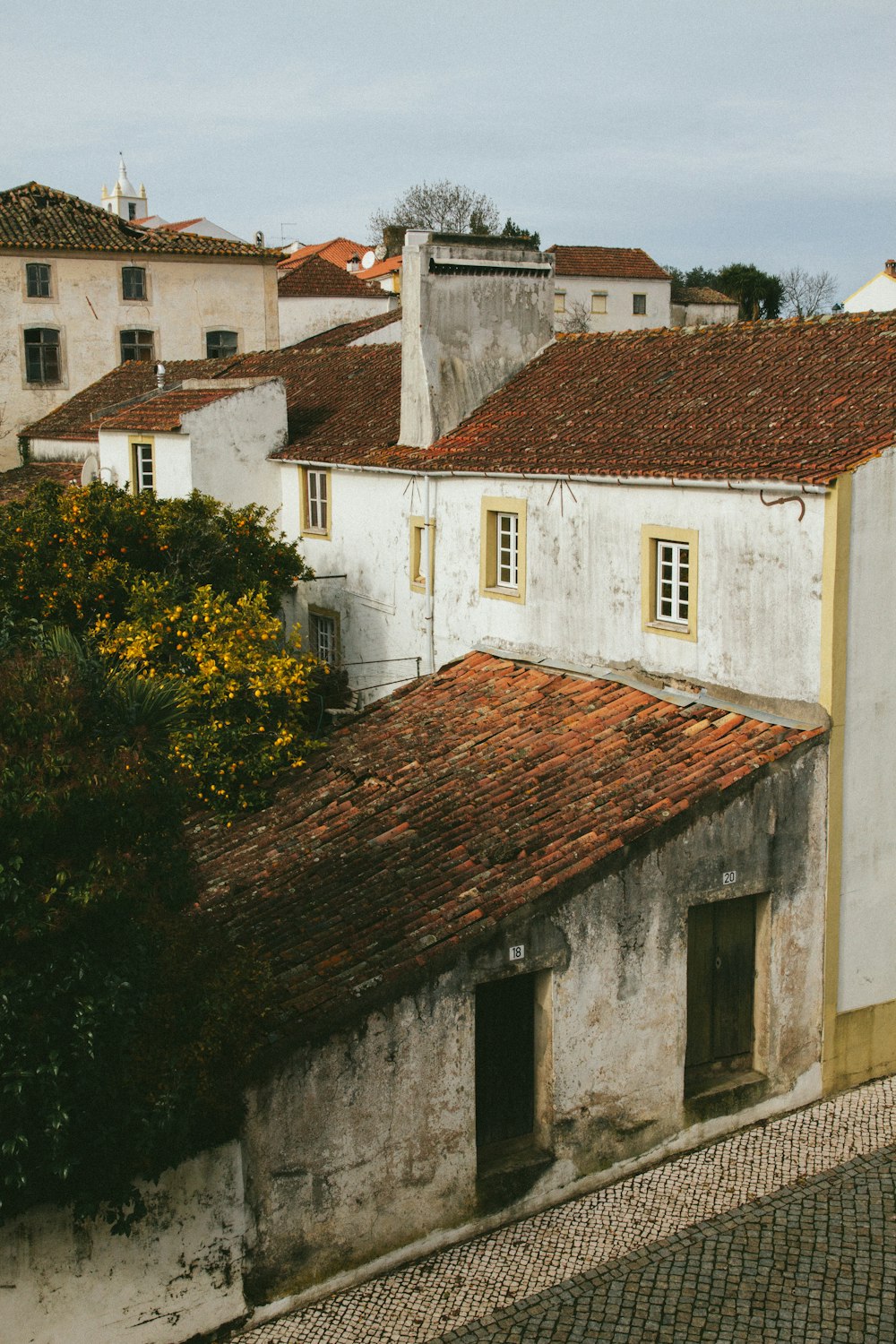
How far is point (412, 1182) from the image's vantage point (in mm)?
12523

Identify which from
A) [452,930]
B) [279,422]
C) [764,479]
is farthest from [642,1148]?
[279,422]

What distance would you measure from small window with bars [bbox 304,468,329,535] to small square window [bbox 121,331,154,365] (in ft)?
67.0

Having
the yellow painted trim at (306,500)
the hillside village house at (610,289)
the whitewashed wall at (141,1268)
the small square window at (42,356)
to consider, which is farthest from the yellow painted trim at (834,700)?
the hillside village house at (610,289)

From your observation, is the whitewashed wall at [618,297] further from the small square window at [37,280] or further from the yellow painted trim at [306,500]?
the yellow painted trim at [306,500]

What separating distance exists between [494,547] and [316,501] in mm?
5844

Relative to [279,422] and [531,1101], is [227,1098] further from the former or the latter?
[279,422]

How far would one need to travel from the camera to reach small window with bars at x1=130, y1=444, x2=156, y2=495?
26.5 m

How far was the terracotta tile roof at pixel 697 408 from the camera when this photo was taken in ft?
50.5

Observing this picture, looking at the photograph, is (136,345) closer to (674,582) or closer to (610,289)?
(610,289)

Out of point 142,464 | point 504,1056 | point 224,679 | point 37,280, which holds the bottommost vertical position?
point 504,1056

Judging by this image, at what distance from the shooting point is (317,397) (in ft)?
90.6

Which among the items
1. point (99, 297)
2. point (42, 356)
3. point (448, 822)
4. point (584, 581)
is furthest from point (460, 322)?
point (99, 297)

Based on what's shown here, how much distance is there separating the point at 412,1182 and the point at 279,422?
16.5m

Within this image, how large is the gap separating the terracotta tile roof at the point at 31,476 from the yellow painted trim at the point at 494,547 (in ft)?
49.4
